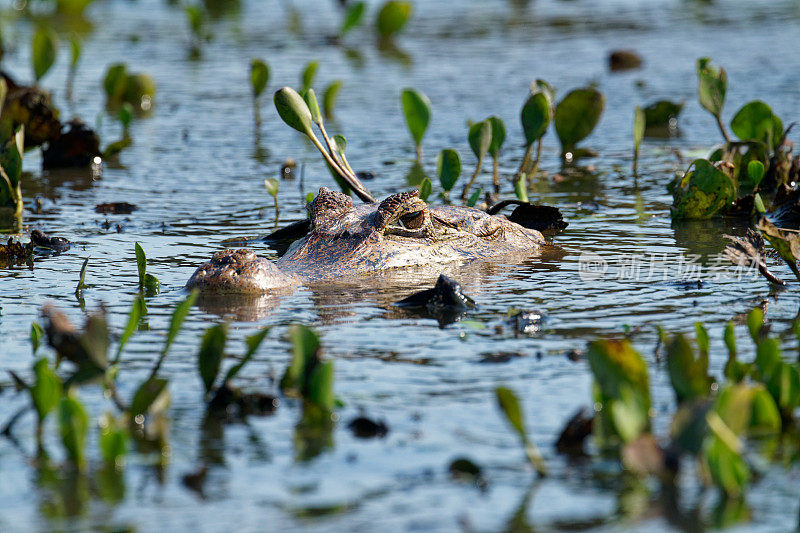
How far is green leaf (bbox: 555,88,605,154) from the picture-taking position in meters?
8.38

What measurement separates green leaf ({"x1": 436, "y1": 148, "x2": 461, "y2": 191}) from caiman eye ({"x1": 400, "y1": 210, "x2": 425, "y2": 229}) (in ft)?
4.37

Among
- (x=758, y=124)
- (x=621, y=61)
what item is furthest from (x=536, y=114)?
(x=621, y=61)

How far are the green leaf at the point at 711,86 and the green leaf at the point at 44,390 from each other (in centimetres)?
539

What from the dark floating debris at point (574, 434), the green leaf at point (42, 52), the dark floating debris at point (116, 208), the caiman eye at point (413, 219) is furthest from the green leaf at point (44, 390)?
the green leaf at point (42, 52)

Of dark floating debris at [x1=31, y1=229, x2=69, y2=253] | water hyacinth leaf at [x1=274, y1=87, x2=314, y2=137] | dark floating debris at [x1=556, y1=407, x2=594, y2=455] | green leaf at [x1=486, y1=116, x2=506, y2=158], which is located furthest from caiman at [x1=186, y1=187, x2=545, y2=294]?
dark floating debris at [x1=556, y1=407, x2=594, y2=455]

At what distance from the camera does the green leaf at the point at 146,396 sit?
351 cm

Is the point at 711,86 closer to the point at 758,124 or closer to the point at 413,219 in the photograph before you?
the point at 758,124

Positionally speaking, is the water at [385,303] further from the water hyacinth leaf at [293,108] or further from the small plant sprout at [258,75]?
the water hyacinth leaf at [293,108]

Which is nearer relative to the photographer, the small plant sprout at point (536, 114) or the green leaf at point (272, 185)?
the green leaf at point (272, 185)

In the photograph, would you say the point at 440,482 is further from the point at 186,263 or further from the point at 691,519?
the point at 186,263

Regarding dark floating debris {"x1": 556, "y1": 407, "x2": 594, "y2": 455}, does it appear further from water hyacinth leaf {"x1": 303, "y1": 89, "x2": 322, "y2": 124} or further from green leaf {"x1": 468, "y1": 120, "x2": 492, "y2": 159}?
green leaf {"x1": 468, "y1": 120, "x2": 492, "y2": 159}

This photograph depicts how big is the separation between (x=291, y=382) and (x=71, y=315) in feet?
5.36

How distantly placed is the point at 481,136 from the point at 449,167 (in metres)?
0.31

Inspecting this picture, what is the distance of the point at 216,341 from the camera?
372 centimetres
